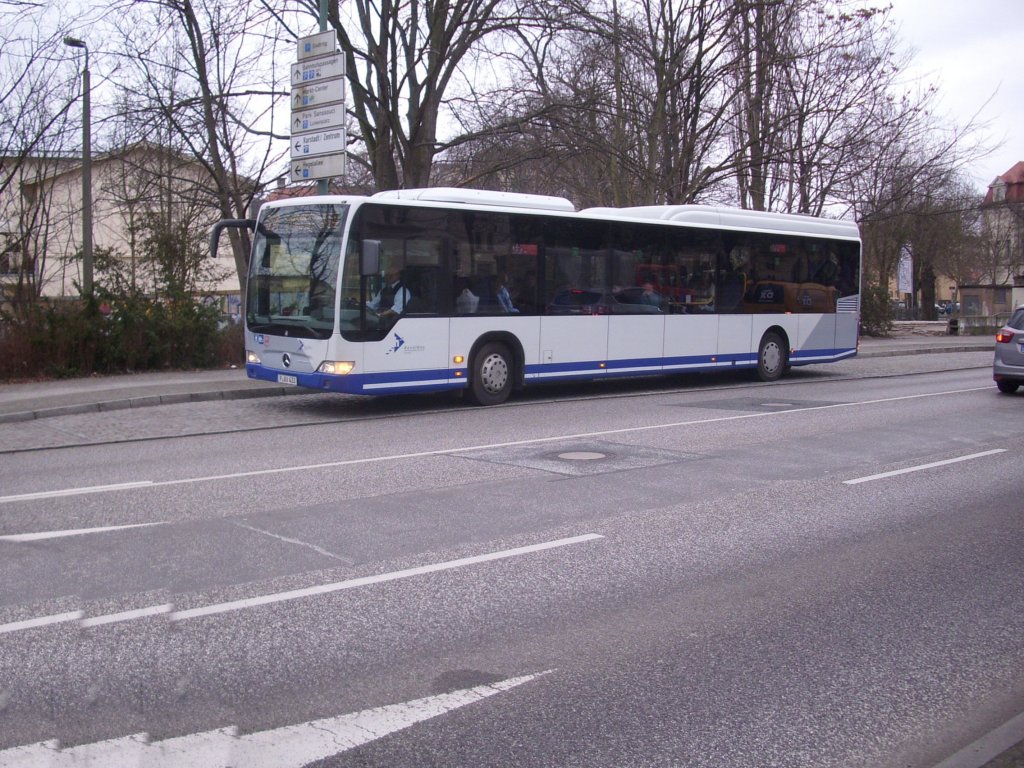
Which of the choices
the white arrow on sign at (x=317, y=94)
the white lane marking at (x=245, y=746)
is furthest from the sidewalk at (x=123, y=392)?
the white lane marking at (x=245, y=746)

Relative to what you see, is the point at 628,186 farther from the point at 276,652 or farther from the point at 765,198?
the point at 276,652

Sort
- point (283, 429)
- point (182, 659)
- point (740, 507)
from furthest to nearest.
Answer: point (283, 429), point (740, 507), point (182, 659)

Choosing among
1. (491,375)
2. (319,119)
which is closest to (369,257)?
(491,375)

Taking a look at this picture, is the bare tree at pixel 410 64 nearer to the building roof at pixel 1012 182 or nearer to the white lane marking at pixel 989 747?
the white lane marking at pixel 989 747

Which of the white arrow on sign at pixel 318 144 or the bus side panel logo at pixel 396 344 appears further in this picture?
the white arrow on sign at pixel 318 144

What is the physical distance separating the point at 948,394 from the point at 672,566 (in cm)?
1311

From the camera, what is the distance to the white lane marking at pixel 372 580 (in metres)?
5.55

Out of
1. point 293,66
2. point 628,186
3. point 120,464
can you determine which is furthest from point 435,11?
point 120,464

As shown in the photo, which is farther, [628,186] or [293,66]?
[628,186]

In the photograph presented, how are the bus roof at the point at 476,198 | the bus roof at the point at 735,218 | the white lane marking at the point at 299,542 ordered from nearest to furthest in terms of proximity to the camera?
the white lane marking at the point at 299,542 < the bus roof at the point at 476,198 < the bus roof at the point at 735,218

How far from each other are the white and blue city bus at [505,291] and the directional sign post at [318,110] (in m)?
3.11

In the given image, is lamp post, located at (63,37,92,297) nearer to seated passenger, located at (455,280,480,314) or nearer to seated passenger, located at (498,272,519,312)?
seated passenger, located at (455,280,480,314)

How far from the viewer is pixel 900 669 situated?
4.83 meters

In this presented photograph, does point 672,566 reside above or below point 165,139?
below
